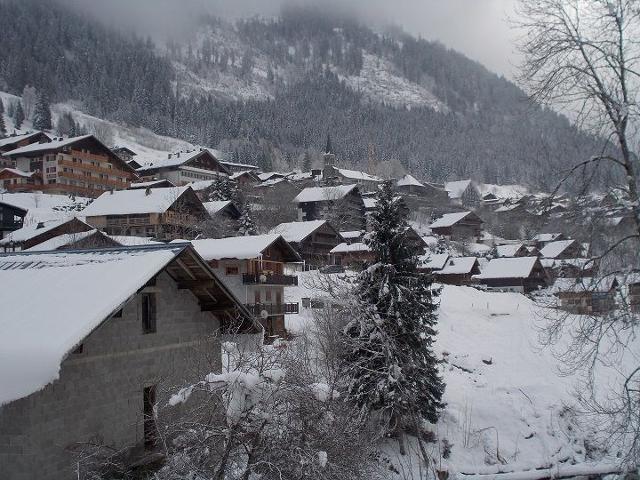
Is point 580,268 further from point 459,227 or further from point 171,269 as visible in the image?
point 459,227

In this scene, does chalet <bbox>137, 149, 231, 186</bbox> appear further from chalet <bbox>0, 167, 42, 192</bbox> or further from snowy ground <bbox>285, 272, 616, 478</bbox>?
snowy ground <bbox>285, 272, 616, 478</bbox>

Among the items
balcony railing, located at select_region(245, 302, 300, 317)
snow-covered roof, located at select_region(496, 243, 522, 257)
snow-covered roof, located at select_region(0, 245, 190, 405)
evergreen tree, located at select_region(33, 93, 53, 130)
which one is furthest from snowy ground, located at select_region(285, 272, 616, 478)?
evergreen tree, located at select_region(33, 93, 53, 130)

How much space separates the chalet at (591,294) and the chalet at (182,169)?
88776 mm

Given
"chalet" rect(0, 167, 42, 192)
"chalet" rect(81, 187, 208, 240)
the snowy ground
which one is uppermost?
"chalet" rect(0, 167, 42, 192)

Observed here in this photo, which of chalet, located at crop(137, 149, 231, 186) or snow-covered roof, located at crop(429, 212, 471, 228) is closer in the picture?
snow-covered roof, located at crop(429, 212, 471, 228)

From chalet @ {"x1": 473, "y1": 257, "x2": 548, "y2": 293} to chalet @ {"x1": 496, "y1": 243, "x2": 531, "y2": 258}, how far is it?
40.3ft

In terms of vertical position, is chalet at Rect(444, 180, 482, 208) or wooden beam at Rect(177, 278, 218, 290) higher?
chalet at Rect(444, 180, 482, 208)

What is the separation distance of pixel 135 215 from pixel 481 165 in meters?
161

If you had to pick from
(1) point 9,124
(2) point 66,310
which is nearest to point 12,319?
(2) point 66,310

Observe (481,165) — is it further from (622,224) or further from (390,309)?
(622,224)

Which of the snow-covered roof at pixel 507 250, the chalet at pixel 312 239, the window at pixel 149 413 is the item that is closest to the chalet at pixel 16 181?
the chalet at pixel 312 239

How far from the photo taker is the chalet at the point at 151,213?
189 feet

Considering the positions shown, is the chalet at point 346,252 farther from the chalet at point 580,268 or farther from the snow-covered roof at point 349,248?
the chalet at point 580,268

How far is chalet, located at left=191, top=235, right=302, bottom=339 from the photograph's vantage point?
35591mm
